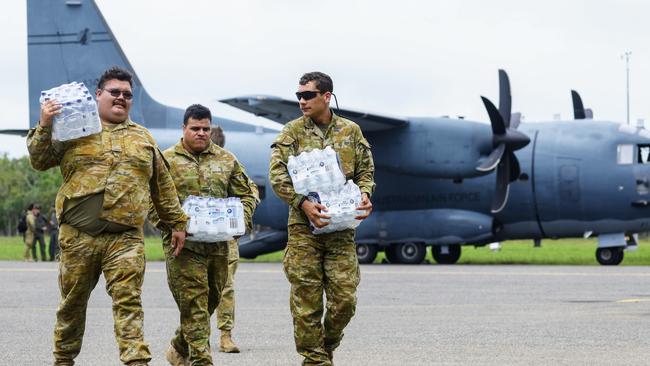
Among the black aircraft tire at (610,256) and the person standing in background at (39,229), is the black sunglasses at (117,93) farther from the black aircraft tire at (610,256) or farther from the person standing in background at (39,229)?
the person standing in background at (39,229)

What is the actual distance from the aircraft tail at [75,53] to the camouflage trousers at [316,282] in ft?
69.6

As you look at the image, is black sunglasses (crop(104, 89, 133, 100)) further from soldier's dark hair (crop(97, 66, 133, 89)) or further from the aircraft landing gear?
the aircraft landing gear

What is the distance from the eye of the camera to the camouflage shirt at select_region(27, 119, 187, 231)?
21.4ft

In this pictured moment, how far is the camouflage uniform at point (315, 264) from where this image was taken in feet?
23.0

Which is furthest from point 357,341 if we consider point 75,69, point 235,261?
point 75,69

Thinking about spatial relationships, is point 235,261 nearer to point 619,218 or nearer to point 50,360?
point 50,360

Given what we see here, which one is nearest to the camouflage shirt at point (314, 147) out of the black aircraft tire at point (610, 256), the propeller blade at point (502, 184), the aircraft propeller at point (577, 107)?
the propeller blade at point (502, 184)

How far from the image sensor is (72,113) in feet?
20.9

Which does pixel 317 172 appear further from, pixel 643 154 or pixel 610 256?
pixel 610 256

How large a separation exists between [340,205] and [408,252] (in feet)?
63.4

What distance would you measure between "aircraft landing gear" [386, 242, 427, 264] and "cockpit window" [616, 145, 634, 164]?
15.9ft

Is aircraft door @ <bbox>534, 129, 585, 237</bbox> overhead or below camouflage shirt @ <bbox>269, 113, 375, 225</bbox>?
below

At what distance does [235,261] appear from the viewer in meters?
9.02

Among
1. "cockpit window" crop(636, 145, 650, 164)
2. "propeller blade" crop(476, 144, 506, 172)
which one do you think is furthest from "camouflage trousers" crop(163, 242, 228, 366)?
"cockpit window" crop(636, 145, 650, 164)
